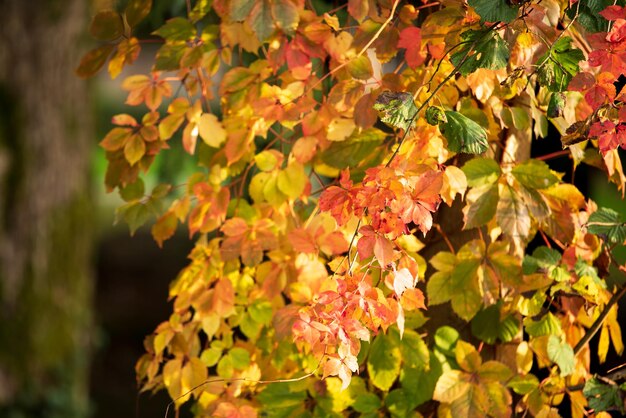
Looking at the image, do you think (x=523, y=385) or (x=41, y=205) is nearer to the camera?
(x=523, y=385)

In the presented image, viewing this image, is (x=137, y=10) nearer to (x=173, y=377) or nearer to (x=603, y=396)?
(x=173, y=377)

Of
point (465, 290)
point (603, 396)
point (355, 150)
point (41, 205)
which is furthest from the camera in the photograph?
point (41, 205)

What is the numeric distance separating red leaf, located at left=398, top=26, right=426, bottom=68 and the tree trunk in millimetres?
3139

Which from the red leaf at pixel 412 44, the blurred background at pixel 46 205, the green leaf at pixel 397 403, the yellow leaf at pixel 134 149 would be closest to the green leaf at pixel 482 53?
the red leaf at pixel 412 44

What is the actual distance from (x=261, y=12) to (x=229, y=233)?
40 centimetres

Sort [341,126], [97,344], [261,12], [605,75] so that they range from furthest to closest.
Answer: [97,344]
[341,126]
[261,12]
[605,75]

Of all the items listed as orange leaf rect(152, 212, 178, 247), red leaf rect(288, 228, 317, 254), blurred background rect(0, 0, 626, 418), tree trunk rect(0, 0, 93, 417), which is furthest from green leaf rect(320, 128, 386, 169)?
tree trunk rect(0, 0, 93, 417)

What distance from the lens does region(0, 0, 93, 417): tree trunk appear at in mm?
4051

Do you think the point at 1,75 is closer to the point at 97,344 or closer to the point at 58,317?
the point at 58,317

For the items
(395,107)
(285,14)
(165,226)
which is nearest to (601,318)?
(395,107)

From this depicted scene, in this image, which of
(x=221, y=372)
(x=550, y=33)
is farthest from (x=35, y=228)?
(x=550, y=33)

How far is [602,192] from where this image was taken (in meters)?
4.51

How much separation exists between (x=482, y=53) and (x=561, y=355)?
549 mm

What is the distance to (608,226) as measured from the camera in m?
1.26
